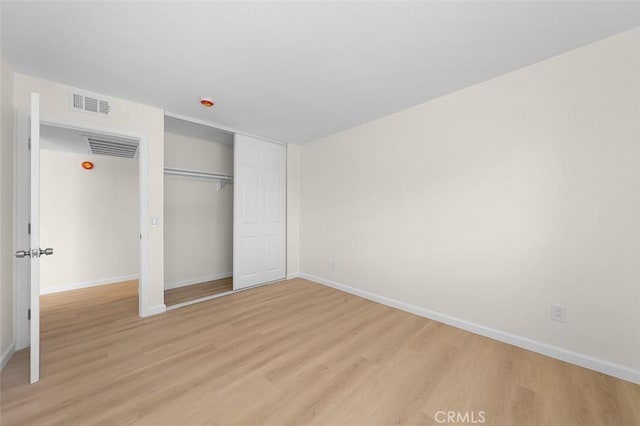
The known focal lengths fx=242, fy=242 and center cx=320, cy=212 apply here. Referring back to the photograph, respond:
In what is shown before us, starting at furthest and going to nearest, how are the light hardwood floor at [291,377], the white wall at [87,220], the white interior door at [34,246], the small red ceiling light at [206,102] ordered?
1. the white wall at [87,220]
2. the small red ceiling light at [206,102]
3. the white interior door at [34,246]
4. the light hardwood floor at [291,377]

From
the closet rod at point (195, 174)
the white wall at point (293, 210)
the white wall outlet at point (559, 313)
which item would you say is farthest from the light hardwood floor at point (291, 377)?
the closet rod at point (195, 174)

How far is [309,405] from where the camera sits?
1.53 m

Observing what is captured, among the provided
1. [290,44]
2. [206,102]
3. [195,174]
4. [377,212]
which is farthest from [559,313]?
[195,174]

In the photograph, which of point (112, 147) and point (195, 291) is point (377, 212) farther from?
point (112, 147)

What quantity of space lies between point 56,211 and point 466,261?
19.3 ft

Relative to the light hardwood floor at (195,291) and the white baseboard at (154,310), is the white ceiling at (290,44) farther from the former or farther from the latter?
the light hardwood floor at (195,291)

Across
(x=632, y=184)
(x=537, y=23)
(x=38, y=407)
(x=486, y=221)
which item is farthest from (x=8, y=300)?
(x=632, y=184)

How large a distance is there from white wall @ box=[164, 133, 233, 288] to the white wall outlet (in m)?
4.47

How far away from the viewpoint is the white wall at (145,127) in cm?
233

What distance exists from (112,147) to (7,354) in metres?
2.75

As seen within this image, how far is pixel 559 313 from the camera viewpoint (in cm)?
200

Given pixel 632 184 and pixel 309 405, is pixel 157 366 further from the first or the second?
pixel 632 184

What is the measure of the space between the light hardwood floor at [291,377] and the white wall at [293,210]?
5.74 feet

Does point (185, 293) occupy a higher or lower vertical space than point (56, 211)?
lower
